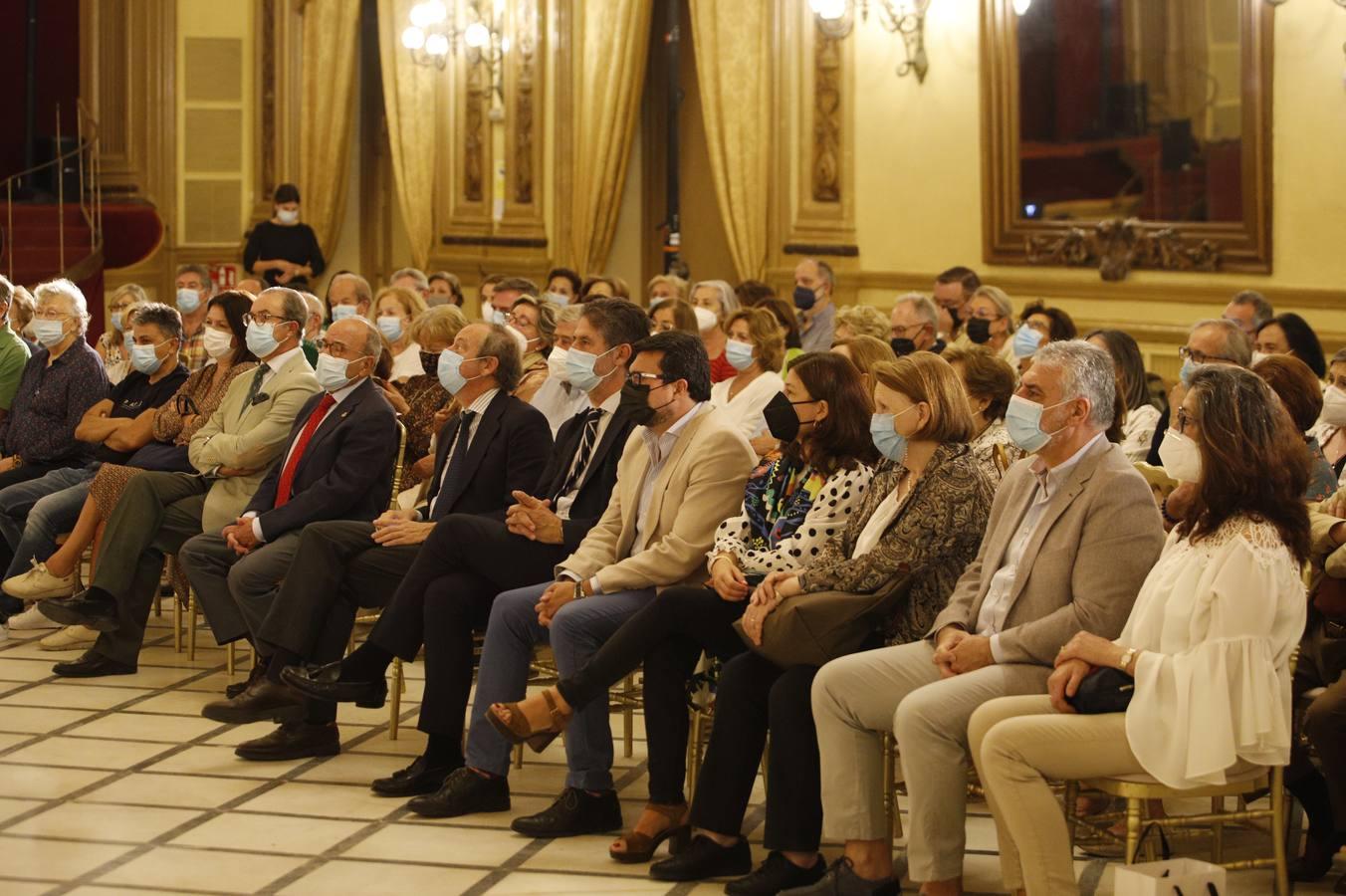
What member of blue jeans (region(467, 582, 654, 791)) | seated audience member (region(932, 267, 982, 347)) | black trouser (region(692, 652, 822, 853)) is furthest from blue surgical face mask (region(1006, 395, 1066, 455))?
seated audience member (region(932, 267, 982, 347))

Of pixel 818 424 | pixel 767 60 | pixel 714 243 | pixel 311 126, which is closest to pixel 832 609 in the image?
pixel 818 424

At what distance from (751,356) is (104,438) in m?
2.50

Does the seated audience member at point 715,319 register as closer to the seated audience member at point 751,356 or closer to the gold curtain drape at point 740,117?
the seated audience member at point 751,356

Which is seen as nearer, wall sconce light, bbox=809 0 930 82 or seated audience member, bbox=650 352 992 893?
seated audience member, bbox=650 352 992 893

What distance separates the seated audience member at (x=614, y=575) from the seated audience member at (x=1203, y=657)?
4.34 feet

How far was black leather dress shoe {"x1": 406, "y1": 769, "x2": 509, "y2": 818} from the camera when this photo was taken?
4.93 meters

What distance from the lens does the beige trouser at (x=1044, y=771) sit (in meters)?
3.73

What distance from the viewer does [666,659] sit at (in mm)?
4629

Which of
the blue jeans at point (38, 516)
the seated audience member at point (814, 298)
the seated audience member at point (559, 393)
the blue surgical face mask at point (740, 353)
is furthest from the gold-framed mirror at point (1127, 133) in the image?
the blue jeans at point (38, 516)

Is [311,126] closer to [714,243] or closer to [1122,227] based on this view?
[714,243]

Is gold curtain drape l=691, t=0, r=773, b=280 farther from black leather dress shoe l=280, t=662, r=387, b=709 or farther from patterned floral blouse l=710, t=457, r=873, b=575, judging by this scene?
patterned floral blouse l=710, t=457, r=873, b=575

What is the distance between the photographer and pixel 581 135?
1244 cm

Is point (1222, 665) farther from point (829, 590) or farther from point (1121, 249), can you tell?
point (1121, 249)

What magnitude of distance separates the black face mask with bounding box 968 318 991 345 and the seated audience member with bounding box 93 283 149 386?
12.5 feet
